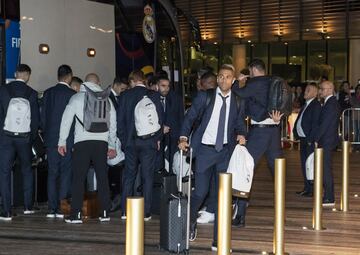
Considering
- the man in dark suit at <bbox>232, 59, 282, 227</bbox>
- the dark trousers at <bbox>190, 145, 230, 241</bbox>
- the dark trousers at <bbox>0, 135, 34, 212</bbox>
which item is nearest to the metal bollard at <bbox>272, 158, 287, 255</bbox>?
the dark trousers at <bbox>190, 145, 230, 241</bbox>

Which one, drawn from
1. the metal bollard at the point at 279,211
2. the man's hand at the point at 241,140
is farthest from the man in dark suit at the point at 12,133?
the metal bollard at the point at 279,211

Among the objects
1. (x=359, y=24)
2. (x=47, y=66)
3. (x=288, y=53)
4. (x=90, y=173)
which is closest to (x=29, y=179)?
(x=90, y=173)

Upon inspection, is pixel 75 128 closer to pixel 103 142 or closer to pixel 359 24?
pixel 103 142

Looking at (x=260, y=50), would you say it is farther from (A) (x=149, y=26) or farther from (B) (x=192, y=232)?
(B) (x=192, y=232)

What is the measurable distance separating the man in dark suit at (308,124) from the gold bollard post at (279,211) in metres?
4.20

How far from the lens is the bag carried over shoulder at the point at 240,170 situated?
8.32 metres

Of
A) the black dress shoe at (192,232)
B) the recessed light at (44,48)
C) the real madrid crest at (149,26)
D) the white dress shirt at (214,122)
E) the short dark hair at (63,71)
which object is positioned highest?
the real madrid crest at (149,26)

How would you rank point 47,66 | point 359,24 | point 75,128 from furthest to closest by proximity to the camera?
point 359,24 < point 47,66 < point 75,128

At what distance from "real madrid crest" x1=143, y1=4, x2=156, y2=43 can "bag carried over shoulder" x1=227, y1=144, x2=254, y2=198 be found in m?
6.49

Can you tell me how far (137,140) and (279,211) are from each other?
9.38ft

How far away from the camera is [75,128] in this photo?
10.0 meters

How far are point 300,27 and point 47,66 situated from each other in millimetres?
18738

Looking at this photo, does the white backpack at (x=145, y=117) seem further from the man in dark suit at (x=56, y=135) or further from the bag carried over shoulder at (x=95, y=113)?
the man in dark suit at (x=56, y=135)

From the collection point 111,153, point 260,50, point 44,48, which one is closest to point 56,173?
point 111,153
